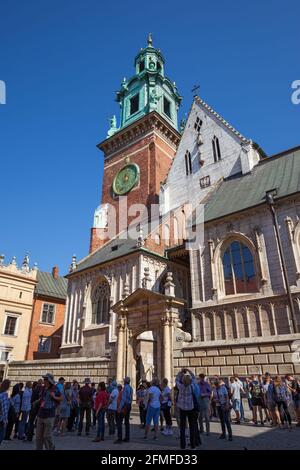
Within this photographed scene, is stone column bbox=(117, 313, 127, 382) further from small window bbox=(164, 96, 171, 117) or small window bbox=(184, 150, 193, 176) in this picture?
small window bbox=(164, 96, 171, 117)

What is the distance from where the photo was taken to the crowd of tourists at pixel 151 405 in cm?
756

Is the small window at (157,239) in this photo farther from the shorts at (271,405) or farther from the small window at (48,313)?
the small window at (48,313)

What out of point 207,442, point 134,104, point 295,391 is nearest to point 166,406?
point 207,442

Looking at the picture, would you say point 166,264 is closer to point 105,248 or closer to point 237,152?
point 105,248

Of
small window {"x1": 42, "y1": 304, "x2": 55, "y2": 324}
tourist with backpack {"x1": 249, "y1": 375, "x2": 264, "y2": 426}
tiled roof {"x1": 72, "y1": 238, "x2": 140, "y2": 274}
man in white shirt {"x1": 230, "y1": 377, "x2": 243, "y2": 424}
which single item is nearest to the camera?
tourist with backpack {"x1": 249, "y1": 375, "x2": 264, "y2": 426}

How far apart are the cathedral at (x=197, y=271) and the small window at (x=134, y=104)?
24.4 feet

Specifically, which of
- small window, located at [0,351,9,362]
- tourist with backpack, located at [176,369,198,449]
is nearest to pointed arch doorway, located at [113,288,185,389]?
tourist with backpack, located at [176,369,198,449]

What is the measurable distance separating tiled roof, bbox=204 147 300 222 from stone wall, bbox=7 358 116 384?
10.6m

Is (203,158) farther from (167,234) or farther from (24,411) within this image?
(24,411)

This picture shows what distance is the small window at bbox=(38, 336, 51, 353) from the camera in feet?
111

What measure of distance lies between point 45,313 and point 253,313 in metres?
24.9

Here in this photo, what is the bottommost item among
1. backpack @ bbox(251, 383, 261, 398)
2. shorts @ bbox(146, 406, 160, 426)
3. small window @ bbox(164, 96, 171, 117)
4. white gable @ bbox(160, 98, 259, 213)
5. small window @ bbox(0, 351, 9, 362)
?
shorts @ bbox(146, 406, 160, 426)

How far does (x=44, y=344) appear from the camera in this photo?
34.2 m

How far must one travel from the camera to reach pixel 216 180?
27.9m
